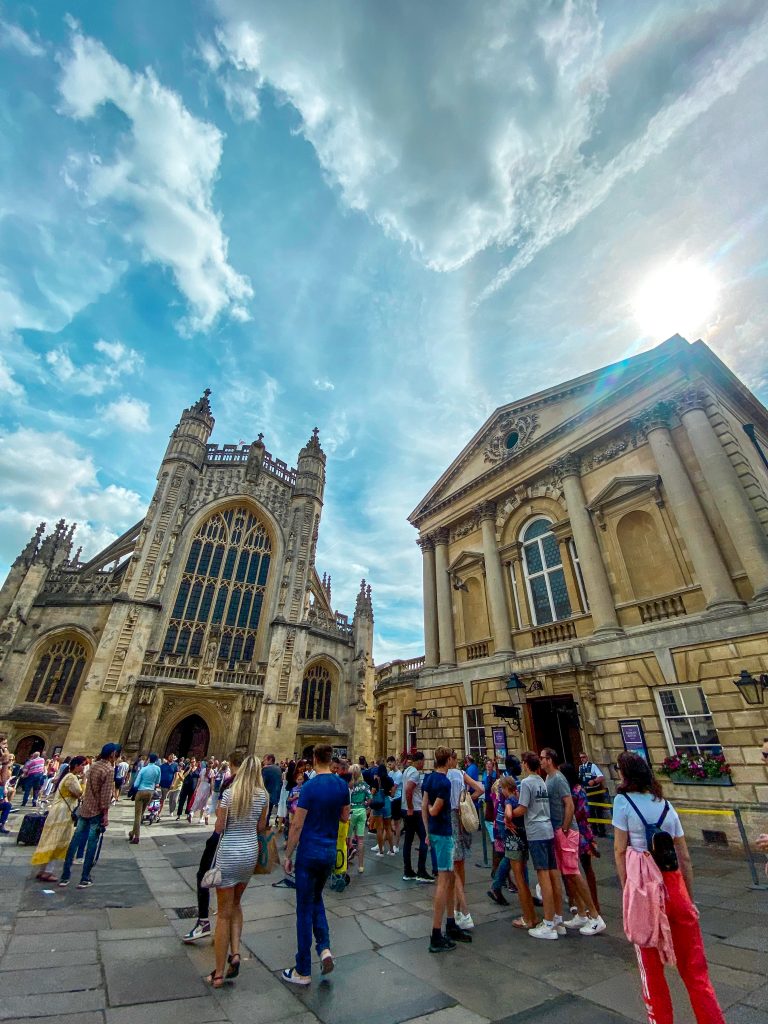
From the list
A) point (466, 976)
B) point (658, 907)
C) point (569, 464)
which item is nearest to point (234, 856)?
point (466, 976)

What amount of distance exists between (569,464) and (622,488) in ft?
A: 6.39

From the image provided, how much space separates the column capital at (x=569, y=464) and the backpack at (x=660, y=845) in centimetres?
1248

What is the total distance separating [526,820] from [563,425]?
499 inches

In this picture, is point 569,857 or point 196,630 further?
point 196,630

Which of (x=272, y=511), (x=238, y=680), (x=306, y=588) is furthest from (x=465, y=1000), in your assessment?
(x=272, y=511)

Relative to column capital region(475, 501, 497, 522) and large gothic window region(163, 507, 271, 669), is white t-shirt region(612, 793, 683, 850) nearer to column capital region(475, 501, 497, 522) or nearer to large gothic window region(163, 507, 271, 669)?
column capital region(475, 501, 497, 522)

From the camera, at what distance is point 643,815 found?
3189mm

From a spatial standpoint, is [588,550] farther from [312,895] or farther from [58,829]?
[58,829]

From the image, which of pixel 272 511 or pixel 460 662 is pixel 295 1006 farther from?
pixel 272 511

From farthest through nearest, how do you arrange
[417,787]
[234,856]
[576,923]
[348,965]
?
[417,787]
[576,923]
[348,965]
[234,856]

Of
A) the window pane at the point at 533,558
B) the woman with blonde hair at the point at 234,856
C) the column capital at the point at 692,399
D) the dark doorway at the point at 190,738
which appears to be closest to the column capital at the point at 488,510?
the window pane at the point at 533,558

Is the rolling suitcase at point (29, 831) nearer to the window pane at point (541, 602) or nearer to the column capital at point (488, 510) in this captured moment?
the window pane at point (541, 602)

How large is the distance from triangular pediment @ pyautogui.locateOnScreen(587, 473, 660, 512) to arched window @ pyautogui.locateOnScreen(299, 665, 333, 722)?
21.2m

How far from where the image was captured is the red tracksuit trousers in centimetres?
265
